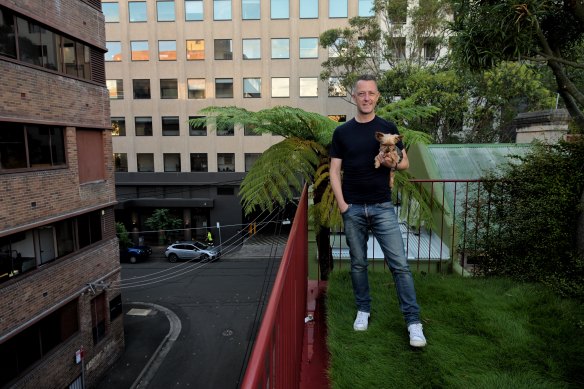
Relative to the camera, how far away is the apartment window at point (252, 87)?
2911cm

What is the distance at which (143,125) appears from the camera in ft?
97.7

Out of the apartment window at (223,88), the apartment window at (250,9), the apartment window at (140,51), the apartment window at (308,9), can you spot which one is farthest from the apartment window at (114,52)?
the apartment window at (308,9)

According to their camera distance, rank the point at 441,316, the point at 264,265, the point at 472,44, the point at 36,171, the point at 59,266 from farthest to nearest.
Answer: the point at 264,265
the point at 59,266
the point at 36,171
the point at 472,44
the point at 441,316

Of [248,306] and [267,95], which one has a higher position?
[267,95]

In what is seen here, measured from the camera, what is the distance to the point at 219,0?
28.5 m

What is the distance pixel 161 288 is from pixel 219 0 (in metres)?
21.5

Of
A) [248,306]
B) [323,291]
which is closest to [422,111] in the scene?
[323,291]

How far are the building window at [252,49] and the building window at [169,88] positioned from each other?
597 centimetres

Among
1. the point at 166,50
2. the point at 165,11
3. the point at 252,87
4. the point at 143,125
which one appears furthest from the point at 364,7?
the point at 143,125

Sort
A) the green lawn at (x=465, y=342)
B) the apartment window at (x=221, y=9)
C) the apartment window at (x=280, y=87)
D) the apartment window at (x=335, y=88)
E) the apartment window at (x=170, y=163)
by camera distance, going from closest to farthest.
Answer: the green lawn at (x=465, y=342), the apartment window at (x=335, y=88), the apartment window at (x=221, y=9), the apartment window at (x=280, y=87), the apartment window at (x=170, y=163)

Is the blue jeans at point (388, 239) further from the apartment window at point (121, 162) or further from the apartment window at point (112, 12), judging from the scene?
the apartment window at point (112, 12)

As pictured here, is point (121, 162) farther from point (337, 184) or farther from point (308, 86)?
point (337, 184)

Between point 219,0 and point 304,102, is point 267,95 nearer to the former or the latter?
point 304,102

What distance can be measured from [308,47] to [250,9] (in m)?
5.28
